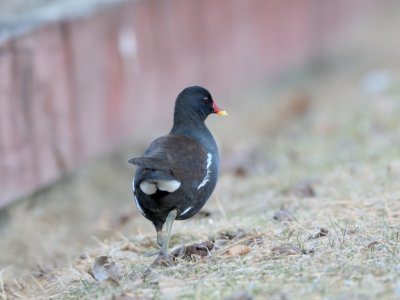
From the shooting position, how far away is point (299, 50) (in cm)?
1106

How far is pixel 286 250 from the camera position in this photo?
4164mm

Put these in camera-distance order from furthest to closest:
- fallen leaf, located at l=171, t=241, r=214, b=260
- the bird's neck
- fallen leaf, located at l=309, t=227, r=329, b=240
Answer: the bird's neck → fallen leaf, located at l=309, t=227, r=329, b=240 → fallen leaf, located at l=171, t=241, r=214, b=260

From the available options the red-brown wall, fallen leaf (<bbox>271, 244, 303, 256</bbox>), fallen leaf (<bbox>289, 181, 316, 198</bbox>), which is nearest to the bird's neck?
fallen leaf (<bbox>271, 244, 303, 256</bbox>)

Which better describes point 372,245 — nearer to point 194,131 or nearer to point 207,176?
point 207,176

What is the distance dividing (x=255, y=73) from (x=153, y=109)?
6.96 feet

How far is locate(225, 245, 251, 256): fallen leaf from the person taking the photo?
4.25 metres

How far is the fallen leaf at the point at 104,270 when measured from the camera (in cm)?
418

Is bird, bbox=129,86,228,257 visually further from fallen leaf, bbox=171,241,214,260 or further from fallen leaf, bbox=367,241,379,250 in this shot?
fallen leaf, bbox=367,241,379,250

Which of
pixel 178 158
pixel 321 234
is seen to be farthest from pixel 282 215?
pixel 178 158

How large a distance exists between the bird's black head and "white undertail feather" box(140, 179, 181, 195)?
780 mm

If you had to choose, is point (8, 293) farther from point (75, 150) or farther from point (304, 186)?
point (75, 150)

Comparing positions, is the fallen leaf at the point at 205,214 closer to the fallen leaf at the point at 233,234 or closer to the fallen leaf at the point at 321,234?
the fallen leaf at the point at 233,234

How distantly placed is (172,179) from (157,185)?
7 cm

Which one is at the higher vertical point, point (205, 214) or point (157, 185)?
point (157, 185)
